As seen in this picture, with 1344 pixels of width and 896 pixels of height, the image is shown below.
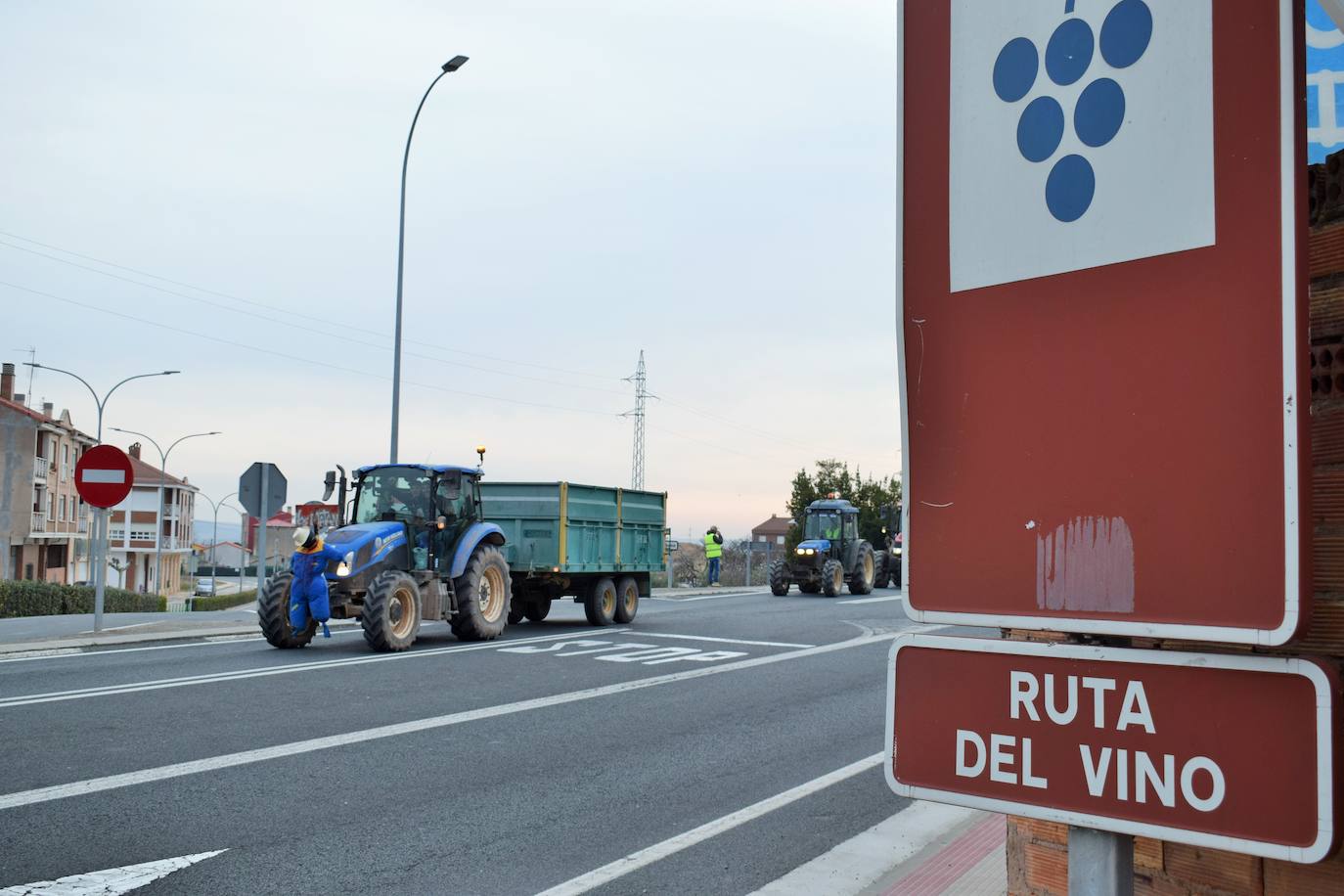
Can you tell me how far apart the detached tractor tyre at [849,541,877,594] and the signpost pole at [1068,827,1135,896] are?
85.7ft

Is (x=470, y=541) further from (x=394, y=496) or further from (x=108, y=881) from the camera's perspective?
(x=108, y=881)

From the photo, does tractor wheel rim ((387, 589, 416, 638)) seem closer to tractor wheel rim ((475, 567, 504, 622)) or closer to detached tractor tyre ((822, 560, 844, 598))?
tractor wheel rim ((475, 567, 504, 622))

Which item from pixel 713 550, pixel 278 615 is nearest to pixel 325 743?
pixel 278 615

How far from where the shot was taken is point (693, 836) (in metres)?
5.83

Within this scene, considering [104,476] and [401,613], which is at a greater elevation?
[104,476]

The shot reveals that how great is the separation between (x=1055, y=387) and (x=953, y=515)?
0.71ft

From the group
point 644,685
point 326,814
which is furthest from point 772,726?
point 326,814

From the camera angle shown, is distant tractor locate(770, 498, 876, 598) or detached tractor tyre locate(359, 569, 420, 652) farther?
distant tractor locate(770, 498, 876, 598)

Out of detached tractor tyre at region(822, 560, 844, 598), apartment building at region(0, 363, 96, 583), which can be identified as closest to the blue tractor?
detached tractor tyre at region(822, 560, 844, 598)

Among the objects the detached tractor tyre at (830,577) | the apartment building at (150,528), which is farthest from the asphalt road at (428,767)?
the apartment building at (150,528)

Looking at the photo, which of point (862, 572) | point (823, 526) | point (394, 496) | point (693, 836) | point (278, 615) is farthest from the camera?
point (823, 526)

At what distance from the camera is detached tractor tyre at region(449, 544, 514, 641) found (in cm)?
1452

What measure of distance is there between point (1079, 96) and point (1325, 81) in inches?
63.9

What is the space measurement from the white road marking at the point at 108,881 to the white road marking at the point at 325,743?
Result: 4.49ft
